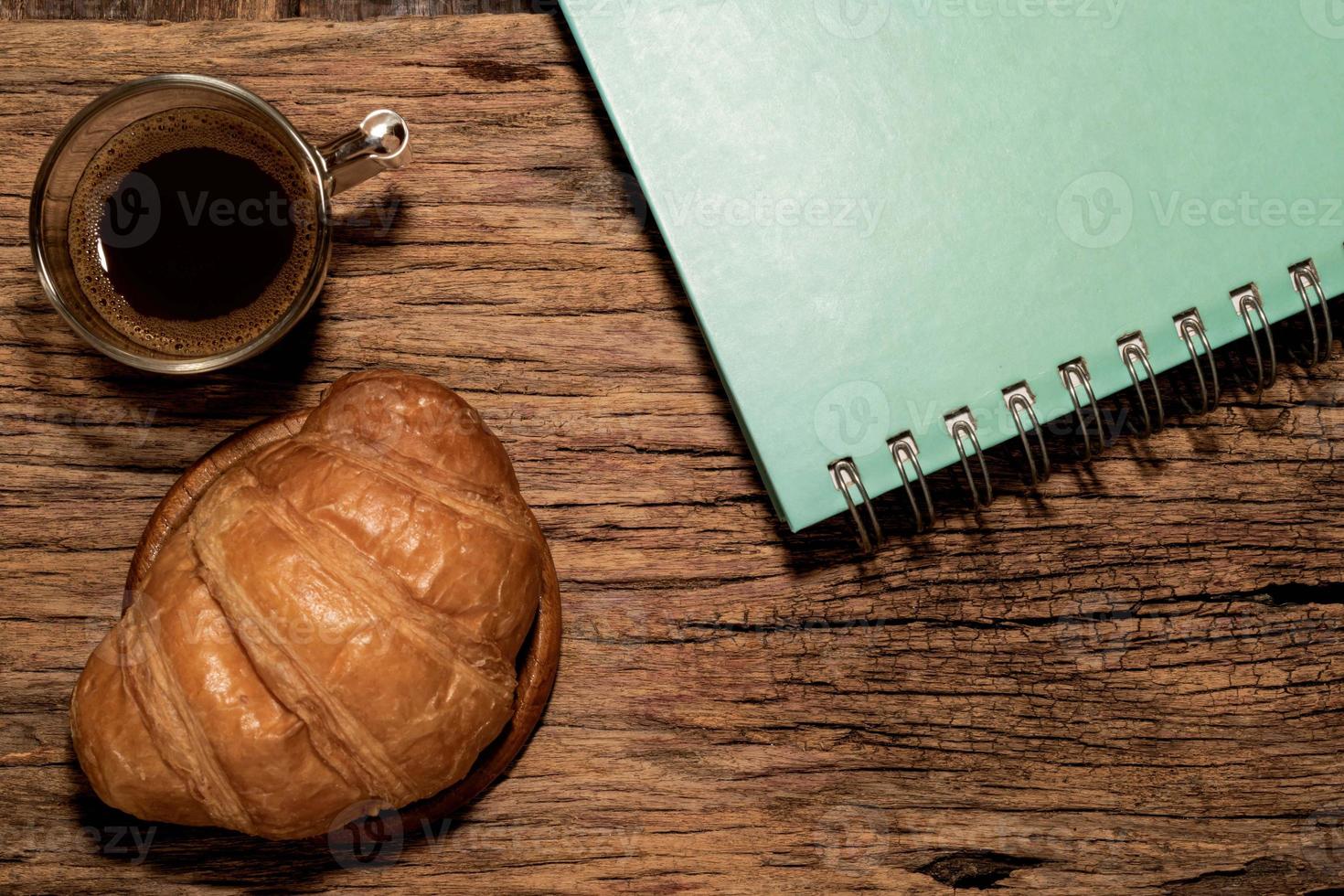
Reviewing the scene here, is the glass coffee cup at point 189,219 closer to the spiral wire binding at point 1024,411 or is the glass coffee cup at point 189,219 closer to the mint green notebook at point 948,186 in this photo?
the mint green notebook at point 948,186

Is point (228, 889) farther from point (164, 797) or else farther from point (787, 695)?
point (787, 695)

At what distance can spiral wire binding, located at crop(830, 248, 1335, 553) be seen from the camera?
3.39 feet

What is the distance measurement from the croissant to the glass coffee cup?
15 cm

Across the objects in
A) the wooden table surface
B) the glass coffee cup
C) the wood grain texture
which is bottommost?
the wooden table surface

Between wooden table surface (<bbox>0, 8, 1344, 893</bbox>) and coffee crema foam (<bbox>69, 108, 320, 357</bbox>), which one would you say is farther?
wooden table surface (<bbox>0, 8, 1344, 893</bbox>)

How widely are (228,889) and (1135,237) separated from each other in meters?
1.21

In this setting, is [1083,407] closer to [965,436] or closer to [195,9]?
[965,436]

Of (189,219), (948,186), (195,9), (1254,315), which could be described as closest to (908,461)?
(948,186)

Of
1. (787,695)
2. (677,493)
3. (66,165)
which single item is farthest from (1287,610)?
(66,165)

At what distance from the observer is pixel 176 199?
0.92 metres

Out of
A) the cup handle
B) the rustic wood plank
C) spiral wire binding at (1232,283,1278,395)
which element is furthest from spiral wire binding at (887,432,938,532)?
the rustic wood plank

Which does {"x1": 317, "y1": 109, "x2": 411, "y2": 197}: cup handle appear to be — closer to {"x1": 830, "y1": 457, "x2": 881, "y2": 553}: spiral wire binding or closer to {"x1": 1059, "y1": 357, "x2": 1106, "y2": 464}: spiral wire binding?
{"x1": 830, "y1": 457, "x2": 881, "y2": 553}: spiral wire binding

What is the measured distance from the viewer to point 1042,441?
1034 millimetres

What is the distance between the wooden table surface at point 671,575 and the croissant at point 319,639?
0.67 feet
